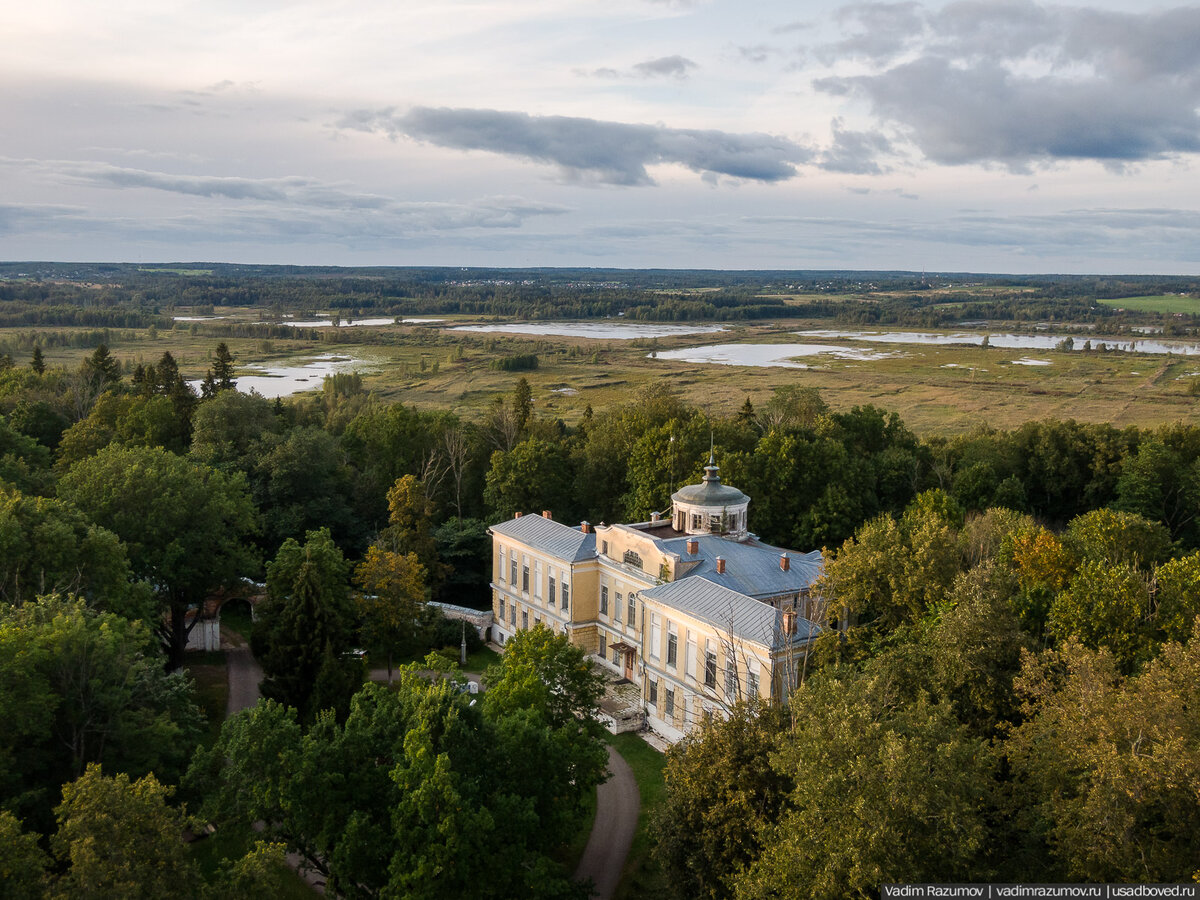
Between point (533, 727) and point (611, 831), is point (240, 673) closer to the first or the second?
point (611, 831)

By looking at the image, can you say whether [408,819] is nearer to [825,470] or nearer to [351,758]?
[351,758]

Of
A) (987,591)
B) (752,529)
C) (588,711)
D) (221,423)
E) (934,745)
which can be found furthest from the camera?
(221,423)

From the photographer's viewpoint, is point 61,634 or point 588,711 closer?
point 61,634

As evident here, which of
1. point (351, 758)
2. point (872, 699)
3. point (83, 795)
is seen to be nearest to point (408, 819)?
point (351, 758)

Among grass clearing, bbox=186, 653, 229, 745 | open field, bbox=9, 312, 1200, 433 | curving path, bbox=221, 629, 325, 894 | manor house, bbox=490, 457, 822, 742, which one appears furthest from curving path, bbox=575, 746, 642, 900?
open field, bbox=9, 312, 1200, 433

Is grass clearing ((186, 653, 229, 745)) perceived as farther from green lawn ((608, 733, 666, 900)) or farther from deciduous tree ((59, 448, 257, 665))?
green lawn ((608, 733, 666, 900))

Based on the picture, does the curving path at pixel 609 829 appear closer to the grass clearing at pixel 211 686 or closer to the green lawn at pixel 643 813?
the green lawn at pixel 643 813

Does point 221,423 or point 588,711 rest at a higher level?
point 221,423

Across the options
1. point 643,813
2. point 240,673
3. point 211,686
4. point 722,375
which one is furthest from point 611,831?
point 722,375
